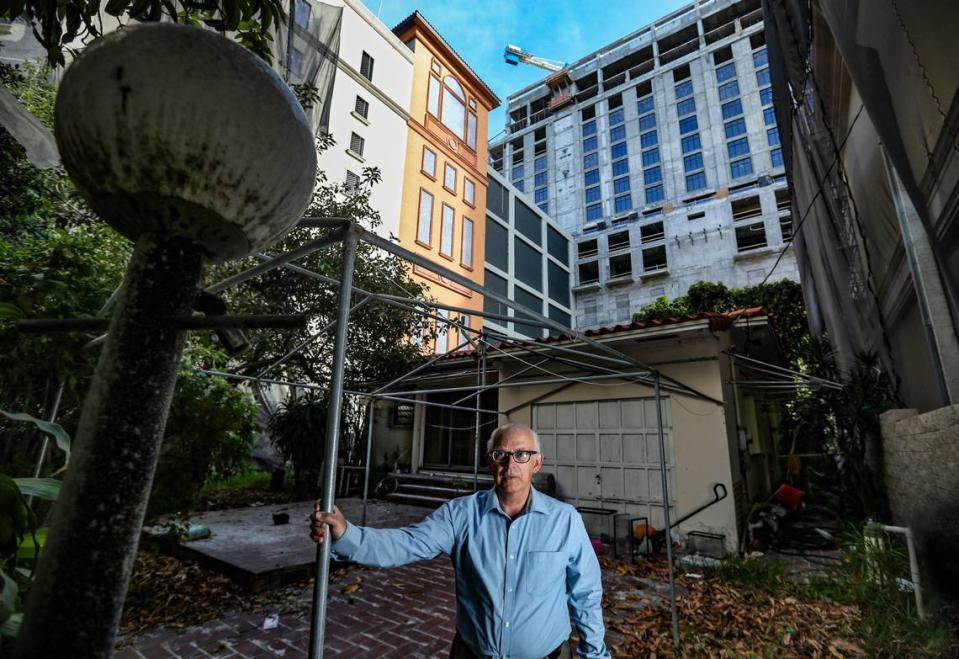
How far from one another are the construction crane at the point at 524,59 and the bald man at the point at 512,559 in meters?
87.4

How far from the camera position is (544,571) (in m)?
2.12

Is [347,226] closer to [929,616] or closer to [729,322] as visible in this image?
[929,616]

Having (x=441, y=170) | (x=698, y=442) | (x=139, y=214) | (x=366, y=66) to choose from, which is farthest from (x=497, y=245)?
(x=139, y=214)

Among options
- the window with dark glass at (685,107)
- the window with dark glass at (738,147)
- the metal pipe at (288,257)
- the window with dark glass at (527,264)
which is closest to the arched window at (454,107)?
the window with dark glass at (527,264)

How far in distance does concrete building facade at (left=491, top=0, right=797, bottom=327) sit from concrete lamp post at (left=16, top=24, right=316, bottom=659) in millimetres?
38314

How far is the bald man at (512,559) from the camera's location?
6.67 ft

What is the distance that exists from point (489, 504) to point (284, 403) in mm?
11540

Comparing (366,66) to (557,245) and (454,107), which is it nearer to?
(454,107)

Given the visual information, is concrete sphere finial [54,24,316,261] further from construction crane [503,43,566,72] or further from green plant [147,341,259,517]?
construction crane [503,43,566,72]

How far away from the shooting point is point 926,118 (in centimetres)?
454

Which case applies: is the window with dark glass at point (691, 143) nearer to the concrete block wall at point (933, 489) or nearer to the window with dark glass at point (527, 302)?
the window with dark glass at point (527, 302)

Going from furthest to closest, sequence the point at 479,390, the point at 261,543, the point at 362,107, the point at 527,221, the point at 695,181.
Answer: the point at 695,181, the point at 527,221, the point at 362,107, the point at 479,390, the point at 261,543

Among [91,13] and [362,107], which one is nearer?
[91,13]

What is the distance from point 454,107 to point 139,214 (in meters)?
23.5
